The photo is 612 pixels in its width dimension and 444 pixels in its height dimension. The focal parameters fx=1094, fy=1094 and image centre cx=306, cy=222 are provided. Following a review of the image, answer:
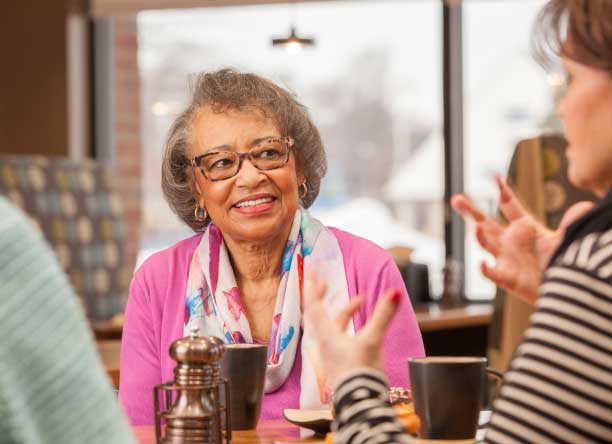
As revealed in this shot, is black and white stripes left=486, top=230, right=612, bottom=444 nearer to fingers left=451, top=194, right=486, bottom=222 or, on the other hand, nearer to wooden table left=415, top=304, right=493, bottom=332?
fingers left=451, top=194, right=486, bottom=222

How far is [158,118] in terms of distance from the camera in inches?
244

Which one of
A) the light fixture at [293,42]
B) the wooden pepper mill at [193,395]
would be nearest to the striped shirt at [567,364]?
the wooden pepper mill at [193,395]

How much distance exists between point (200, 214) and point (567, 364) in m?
1.48

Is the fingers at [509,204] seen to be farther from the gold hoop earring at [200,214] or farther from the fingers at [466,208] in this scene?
the gold hoop earring at [200,214]

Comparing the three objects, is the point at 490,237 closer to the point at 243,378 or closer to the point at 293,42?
the point at 243,378

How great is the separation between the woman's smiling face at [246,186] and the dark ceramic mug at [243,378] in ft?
2.03

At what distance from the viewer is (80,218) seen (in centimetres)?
525

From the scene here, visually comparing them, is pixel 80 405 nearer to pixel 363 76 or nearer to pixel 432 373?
pixel 432 373

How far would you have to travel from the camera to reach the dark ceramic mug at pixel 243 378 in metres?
1.72

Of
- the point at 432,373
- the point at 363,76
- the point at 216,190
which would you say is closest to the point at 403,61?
the point at 363,76

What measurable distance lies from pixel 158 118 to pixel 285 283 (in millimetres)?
4037

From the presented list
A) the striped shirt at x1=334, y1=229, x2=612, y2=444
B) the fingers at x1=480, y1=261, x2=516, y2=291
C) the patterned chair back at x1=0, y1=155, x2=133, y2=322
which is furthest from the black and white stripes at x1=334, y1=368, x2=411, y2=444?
the patterned chair back at x1=0, y1=155, x2=133, y2=322

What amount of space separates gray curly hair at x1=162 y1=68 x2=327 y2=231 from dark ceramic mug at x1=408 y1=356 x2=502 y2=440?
37.2 inches

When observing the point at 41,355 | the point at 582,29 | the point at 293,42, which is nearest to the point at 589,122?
the point at 582,29
